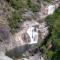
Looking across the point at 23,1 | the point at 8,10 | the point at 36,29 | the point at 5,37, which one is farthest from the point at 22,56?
the point at 23,1

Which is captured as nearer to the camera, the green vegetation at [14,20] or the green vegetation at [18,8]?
the green vegetation at [14,20]

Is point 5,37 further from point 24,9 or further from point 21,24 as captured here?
point 24,9

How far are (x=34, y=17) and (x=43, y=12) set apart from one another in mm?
982

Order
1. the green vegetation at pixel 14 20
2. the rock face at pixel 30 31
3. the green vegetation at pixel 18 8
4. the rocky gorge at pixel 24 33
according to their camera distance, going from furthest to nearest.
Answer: the green vegetation at pixel 18 8 < the green vegetation at pixel 14 20 < the rock face at pixel 30 31 < the rocky gorge at pixel 24 33

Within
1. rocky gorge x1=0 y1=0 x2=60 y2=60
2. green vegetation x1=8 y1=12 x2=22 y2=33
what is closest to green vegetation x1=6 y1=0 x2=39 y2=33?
green vegetation x1=8 y1=12 x2=22 y2=33

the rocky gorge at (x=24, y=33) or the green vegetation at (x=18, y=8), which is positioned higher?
the green vegetation at (x=18, y=8)

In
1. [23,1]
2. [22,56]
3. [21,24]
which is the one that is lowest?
[22,56]

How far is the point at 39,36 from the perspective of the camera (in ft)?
58.6

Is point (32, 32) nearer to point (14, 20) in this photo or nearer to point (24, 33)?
point (24, 33)

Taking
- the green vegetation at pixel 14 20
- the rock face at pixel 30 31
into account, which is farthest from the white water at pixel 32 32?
the green vegetation at pixel 14 20

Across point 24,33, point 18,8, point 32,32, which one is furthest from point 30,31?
point 18,8

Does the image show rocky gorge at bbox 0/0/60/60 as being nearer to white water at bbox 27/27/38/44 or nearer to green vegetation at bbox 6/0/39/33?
white water at bbox 27/27/38/44

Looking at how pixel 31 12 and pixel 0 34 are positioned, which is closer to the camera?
pixel 0 34

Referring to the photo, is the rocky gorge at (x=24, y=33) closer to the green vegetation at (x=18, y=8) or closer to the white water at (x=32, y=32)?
the white water at (x=32, y=32)
